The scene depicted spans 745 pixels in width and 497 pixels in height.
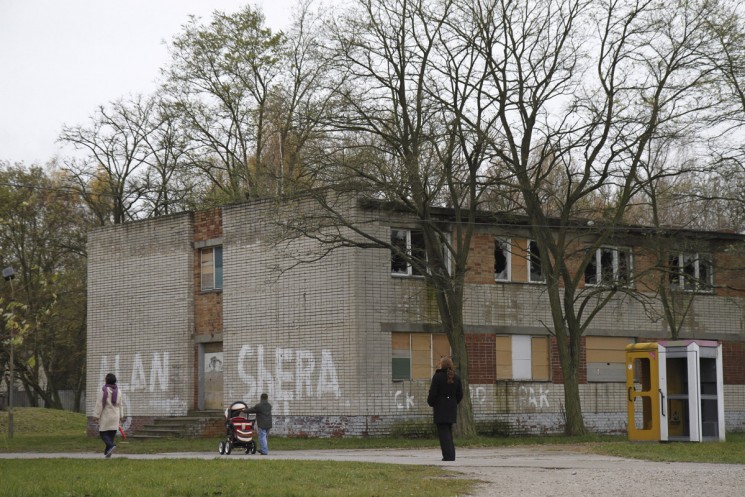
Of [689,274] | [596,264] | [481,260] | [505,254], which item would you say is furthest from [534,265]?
[689,274]

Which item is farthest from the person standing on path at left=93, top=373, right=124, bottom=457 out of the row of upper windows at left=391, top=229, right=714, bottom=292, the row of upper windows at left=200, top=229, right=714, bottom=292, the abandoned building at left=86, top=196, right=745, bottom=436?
the row of upper windows at left=200, top=229, right=714, bottom=292

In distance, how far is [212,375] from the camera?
36.3 m

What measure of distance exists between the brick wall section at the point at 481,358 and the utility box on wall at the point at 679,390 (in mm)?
7019

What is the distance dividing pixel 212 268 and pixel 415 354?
7119 millimetres

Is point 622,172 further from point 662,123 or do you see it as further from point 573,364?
point 573,364

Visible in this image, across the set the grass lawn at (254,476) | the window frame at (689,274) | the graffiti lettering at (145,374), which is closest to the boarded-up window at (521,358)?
the window frame at (689,274)

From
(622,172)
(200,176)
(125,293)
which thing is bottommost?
(125,293)

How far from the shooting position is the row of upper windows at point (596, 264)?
33.5 m

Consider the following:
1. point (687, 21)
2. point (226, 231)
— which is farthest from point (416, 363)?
point (687, 21)

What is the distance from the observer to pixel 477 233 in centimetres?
3500

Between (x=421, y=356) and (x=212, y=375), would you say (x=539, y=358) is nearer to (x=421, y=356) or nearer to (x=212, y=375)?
(x=421, y=356)

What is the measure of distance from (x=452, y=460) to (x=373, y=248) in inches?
488

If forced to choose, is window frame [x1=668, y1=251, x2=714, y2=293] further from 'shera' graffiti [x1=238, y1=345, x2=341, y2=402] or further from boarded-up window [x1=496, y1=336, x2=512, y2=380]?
'shera' graffiti [x1=238, y1=345, x2=341, y2=402]

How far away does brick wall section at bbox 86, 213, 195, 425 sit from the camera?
36.8 meters
